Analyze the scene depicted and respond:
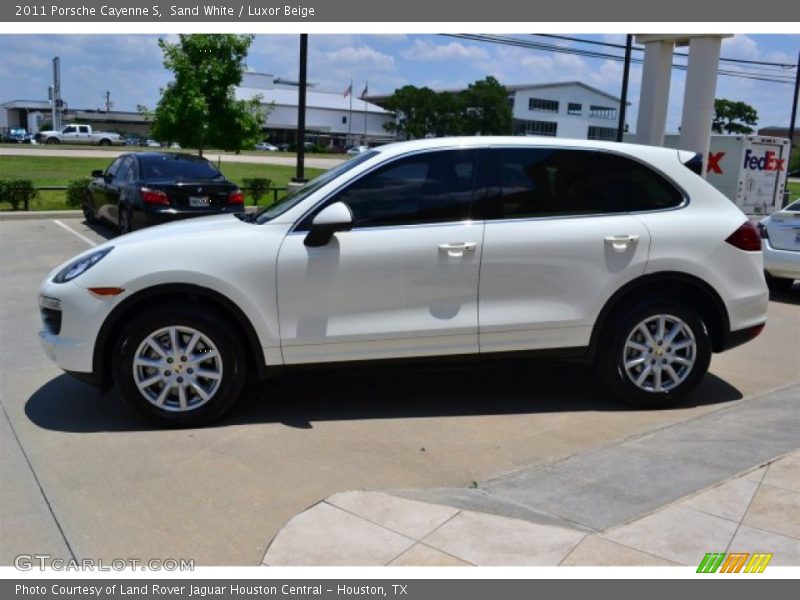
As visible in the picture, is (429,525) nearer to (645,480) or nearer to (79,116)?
(645,480)

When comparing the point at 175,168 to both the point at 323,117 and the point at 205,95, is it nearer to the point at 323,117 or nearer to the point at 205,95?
the point at 205,95

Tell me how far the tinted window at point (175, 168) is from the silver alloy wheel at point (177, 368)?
7.29 m

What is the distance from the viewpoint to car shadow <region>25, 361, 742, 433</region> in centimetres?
519

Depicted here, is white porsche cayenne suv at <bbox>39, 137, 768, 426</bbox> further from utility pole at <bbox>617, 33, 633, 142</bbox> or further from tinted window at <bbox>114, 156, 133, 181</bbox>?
utility pole at <bbox>617, 33, 633, 142</bbox>

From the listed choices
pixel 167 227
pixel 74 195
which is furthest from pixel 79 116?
pixel 167 227

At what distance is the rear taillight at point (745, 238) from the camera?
543cm

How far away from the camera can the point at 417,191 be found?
16.8 ft

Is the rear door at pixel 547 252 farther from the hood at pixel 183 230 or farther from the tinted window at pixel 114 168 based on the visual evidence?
the tinted window at pixel 114 168

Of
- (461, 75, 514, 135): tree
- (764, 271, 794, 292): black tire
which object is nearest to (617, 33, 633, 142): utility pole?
(764, 271, 794, 292): black tire

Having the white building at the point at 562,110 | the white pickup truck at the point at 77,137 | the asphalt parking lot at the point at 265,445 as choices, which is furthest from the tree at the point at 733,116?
the asphalt parking lot at the point at 265,445

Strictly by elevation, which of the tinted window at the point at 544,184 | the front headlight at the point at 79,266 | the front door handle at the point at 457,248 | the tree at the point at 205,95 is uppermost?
the tree at the point at 205,95

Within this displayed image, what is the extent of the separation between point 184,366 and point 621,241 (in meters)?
3.01

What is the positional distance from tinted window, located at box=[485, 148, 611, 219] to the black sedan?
6.54 meters
